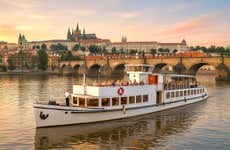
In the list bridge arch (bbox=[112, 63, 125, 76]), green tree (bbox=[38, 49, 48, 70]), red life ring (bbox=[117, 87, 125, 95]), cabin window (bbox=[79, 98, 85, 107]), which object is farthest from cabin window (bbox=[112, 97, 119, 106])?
green tree (bbox=[38, 49, 48, 70])

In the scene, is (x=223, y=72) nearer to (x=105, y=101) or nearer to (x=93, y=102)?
(x=105, y=101)

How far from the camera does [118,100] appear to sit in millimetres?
34219

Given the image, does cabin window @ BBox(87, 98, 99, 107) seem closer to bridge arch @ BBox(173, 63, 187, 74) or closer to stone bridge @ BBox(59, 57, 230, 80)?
stone bridge @ BBox(59, 57, 230, 80)

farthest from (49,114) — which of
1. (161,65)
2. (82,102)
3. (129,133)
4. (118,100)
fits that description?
(161,65)

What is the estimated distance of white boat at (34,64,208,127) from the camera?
3014cm

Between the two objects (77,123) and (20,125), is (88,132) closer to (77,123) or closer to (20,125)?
(77,123)

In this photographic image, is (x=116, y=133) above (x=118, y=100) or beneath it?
beneath

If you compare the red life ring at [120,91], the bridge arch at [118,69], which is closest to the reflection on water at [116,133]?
the red life ring at [120,91]

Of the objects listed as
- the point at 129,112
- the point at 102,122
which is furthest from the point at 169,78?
the point at 102,122

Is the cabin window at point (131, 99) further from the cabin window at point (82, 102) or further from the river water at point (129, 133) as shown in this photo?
the cabin window at point (82, 102)

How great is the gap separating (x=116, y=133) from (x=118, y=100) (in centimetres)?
506

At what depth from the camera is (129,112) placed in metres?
35.4

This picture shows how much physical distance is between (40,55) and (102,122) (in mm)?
154829

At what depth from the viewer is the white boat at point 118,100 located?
30.1m
